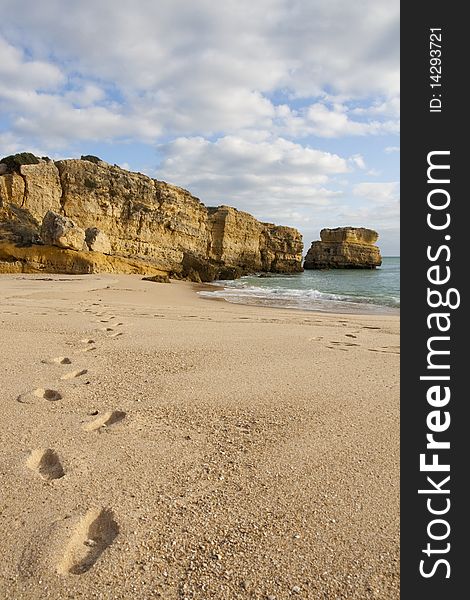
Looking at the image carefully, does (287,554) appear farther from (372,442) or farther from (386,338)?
(386,338)

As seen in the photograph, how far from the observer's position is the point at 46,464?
1933 mm

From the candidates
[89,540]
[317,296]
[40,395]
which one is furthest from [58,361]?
[317,296]

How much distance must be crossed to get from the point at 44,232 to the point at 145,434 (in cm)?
1935

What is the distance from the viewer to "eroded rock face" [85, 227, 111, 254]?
21.4 m

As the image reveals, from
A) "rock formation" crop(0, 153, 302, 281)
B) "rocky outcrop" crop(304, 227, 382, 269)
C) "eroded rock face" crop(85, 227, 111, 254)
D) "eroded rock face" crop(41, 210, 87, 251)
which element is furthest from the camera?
"rocky outcrop" crop(304, 227, 382, 269)

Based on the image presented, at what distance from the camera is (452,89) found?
199 cm

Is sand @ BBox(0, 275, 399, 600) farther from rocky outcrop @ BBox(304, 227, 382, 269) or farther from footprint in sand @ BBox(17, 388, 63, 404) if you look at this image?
rocky outcrop @ BBox(304, 227, 382, 269)

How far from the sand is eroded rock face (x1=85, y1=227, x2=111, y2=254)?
18.9 metres

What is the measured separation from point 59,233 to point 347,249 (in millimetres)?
45512

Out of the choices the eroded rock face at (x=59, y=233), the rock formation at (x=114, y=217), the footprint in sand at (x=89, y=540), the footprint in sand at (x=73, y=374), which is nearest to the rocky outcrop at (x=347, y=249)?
the rock formation at (x=114, y=217)

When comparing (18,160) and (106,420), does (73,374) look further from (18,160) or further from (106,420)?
(18,160)

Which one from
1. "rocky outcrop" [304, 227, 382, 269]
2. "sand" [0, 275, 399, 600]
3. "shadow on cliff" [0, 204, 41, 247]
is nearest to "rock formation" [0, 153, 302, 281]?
"shadow on cliff" [0, 204, 41, 247]

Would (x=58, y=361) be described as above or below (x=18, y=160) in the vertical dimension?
below

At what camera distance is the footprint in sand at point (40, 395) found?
105 inches
